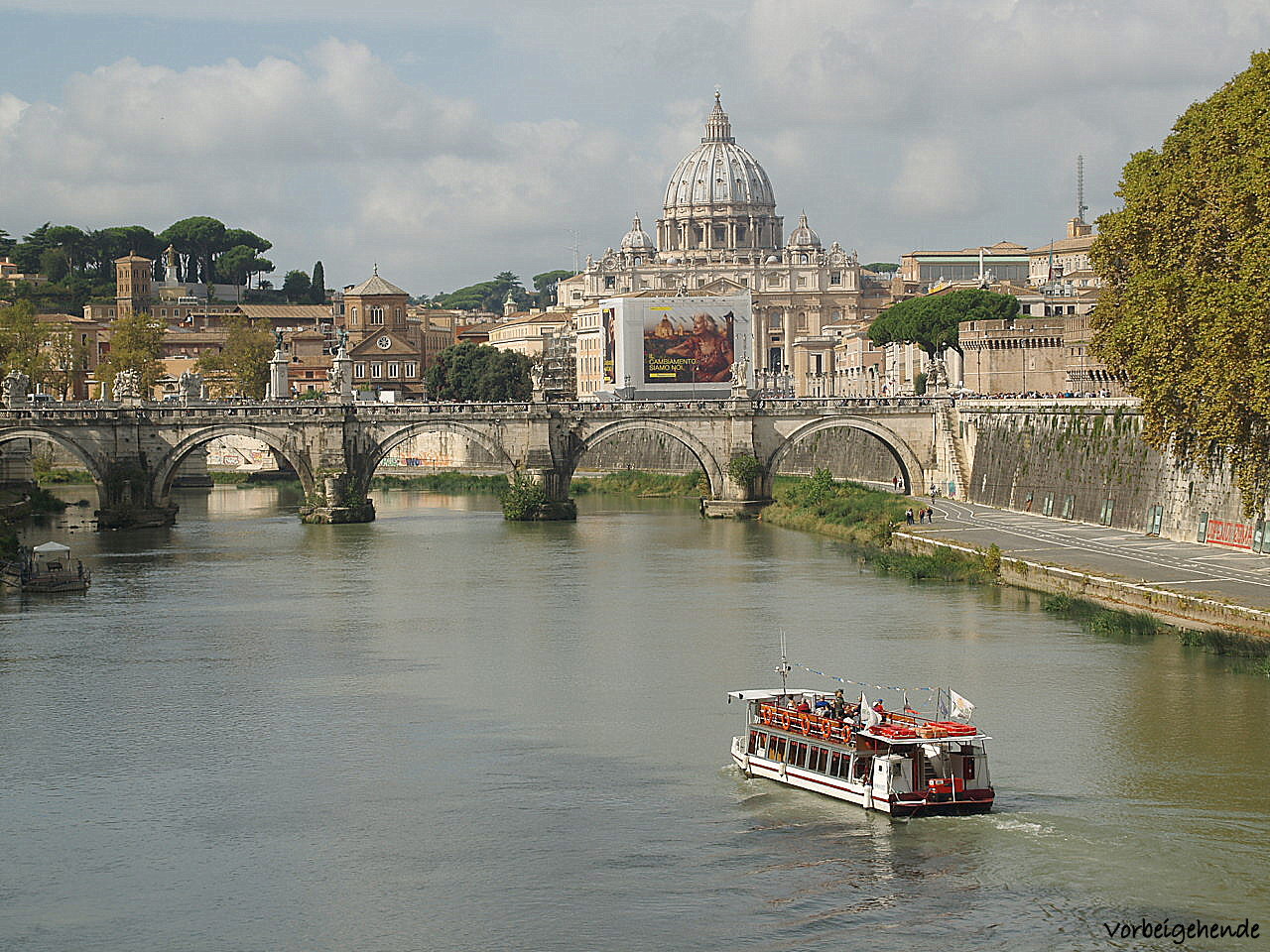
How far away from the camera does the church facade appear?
157 meters

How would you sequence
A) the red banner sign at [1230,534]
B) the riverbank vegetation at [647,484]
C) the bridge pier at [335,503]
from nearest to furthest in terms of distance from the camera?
the red banner sign at [1230,534], the bridge pier at [335,503], the riverbank vegetation at [647,484]

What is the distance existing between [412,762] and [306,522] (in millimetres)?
36898

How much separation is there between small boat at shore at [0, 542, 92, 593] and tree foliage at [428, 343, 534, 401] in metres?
65.9

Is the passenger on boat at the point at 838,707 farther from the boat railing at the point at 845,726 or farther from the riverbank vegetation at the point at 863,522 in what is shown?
the riverbank vegetation at the point at 863,522

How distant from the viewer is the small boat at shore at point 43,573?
43.2 m

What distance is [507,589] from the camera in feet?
143

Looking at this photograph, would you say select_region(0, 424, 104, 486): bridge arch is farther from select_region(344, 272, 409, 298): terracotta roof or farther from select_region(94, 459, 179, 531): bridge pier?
select_region(344, 272, 409, 298): terracotta roof

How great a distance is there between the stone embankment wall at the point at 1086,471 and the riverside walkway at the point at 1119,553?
0.55 metres

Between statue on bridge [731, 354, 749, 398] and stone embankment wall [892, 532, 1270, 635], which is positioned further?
statue on bridge [731, 354, 749, 398]

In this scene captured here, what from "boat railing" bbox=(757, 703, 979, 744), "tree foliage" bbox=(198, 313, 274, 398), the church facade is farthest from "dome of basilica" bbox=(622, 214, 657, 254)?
"boat railing" bbox=(757, 703, 979, 744)

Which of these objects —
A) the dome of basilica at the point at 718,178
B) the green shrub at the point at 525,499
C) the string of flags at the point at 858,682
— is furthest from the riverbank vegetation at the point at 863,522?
the dome of basilica at the point at 718,178

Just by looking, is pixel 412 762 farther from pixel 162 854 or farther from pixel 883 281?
pixel 883 281

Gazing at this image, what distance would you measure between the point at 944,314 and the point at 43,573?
5287cm

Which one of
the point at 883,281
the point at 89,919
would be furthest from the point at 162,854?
the point at 883,281
